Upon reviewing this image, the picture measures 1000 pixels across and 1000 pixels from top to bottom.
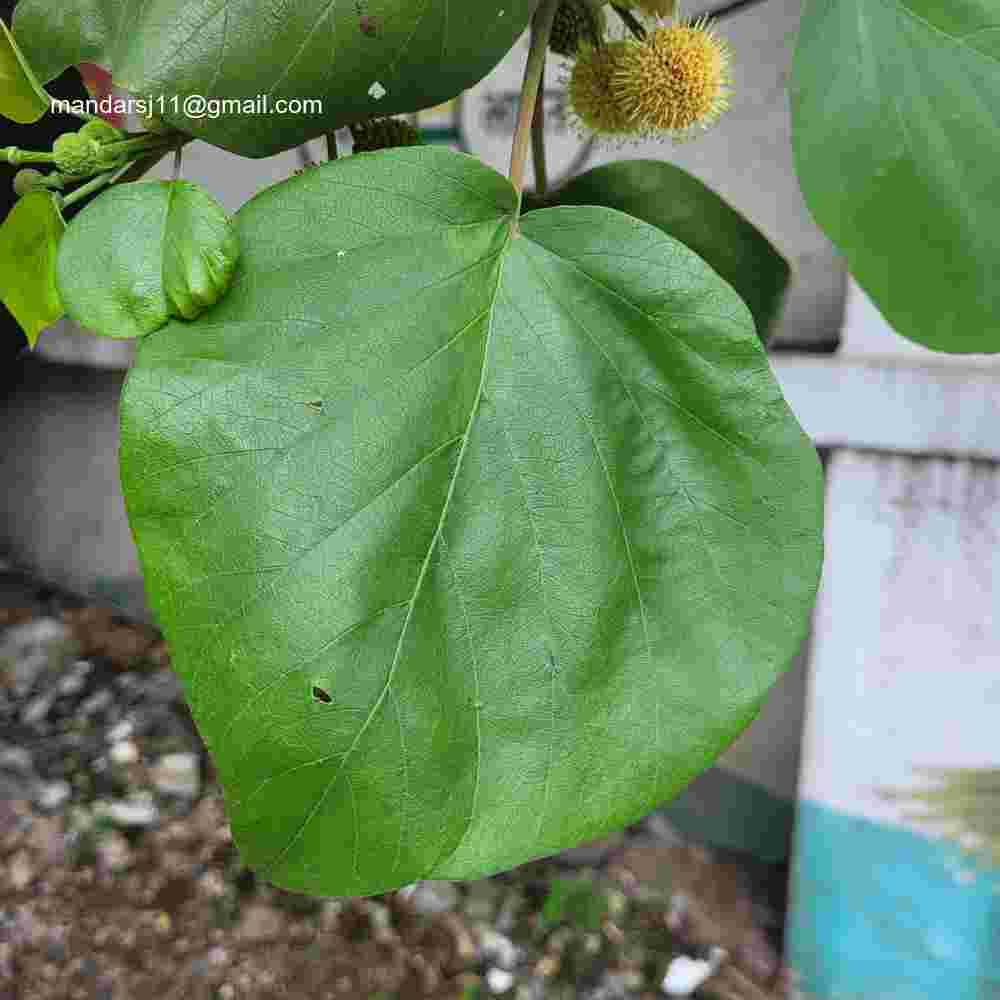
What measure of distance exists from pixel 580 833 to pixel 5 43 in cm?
30

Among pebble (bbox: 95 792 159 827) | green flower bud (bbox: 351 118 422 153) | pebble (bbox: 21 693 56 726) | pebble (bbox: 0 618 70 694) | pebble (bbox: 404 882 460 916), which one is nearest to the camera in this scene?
green flower bud (bbox: 351 118 422 153)

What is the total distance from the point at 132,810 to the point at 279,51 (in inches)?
56.1

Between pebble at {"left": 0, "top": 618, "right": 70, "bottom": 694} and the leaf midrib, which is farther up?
the leaf midrib

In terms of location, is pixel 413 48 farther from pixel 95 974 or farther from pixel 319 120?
pixel 95 974

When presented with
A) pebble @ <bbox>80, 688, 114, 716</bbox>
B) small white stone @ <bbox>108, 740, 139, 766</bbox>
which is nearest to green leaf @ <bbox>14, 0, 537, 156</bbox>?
small white stone @ <bbox>108, 740, 139, 766</bbox>

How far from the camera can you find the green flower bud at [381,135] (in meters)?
0.41

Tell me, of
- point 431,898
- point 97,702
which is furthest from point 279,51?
point 97,702

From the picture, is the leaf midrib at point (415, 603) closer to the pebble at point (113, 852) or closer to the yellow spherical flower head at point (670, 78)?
the yellow spherical flower head at point (670, 78)

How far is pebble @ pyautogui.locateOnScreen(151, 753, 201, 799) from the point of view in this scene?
1559 mm

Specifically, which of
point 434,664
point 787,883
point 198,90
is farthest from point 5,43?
point 787,883

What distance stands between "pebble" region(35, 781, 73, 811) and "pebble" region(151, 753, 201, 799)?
0.41ft

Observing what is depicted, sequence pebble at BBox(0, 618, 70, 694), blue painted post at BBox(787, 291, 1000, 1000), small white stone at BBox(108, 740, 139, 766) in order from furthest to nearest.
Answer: pebble at BBox(0, 618, 70, 694) → small white stone at BBox(108, 740, 139, 766) → blue painted post at BBox(787, 291, 1000, 1000)

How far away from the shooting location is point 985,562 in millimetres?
1228

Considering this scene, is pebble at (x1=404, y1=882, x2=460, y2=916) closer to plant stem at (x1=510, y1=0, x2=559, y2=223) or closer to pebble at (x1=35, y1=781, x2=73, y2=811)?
pebble at (x1=35, y1=781, x2=73, y2=811)
